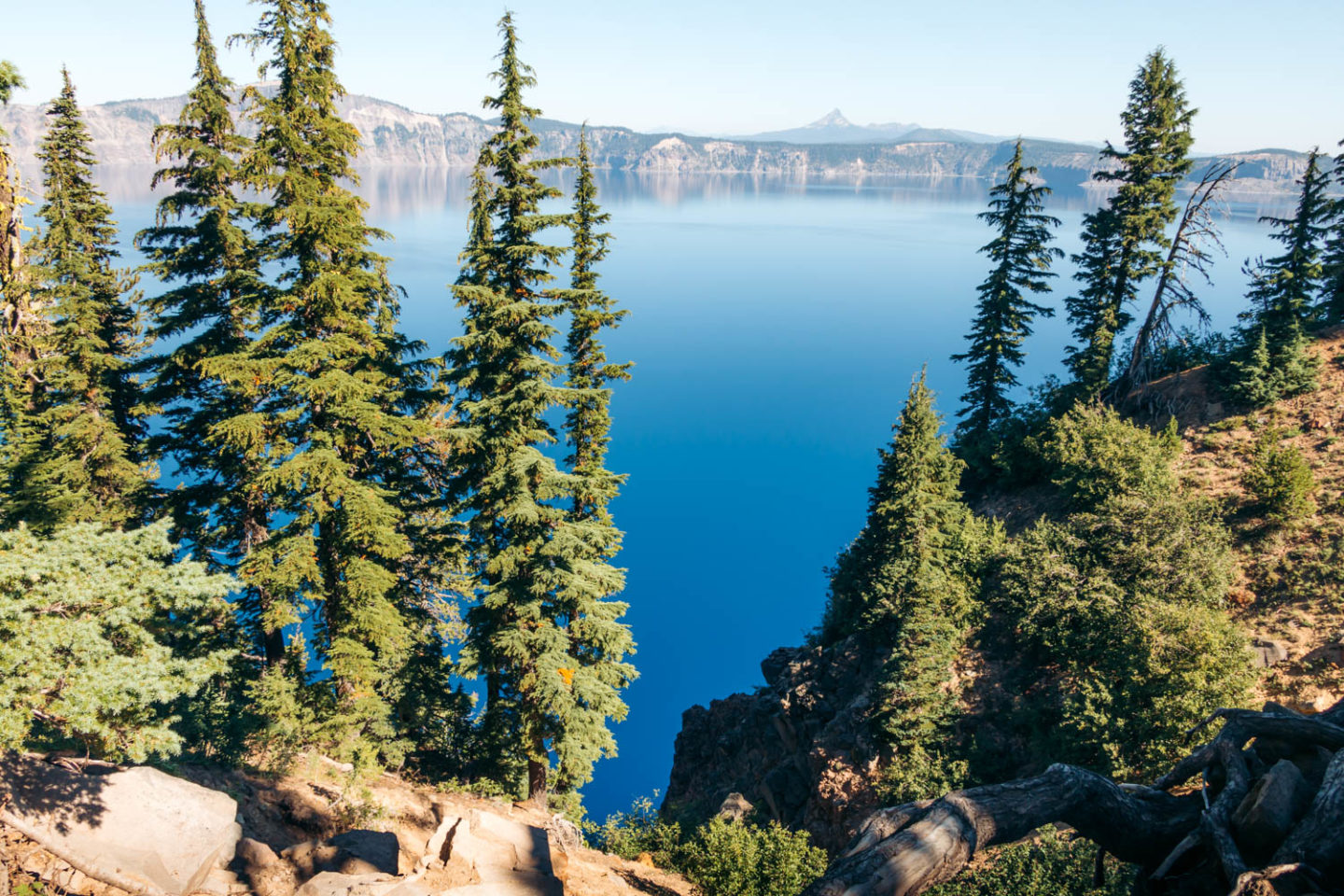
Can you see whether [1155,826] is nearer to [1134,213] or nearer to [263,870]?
[263,870]

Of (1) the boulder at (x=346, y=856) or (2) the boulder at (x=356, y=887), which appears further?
(1) the boulder at (x=346, y=856)

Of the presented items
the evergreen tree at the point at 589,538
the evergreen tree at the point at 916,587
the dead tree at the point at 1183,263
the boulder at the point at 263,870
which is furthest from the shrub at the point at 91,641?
the dead tree at the point at 1183,263

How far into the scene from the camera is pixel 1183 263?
24766 mm

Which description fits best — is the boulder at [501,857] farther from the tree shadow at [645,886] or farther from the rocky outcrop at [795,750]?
the rocky outcrop at [795,750]

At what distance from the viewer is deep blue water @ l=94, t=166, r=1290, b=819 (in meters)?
40.9

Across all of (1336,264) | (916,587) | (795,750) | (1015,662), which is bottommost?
(795,750)

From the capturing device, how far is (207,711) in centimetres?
1448

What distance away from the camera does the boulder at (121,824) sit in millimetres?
8859

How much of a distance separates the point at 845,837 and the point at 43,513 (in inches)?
907

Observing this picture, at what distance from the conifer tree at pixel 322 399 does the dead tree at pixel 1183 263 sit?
2625 cm

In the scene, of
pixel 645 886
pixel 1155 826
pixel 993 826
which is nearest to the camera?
pixel 993 826

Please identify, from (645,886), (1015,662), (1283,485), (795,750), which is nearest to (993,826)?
(645,886)

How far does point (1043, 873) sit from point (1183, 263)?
79.7 ft

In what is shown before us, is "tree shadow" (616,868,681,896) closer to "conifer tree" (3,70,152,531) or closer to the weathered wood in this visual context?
the weathered wood
